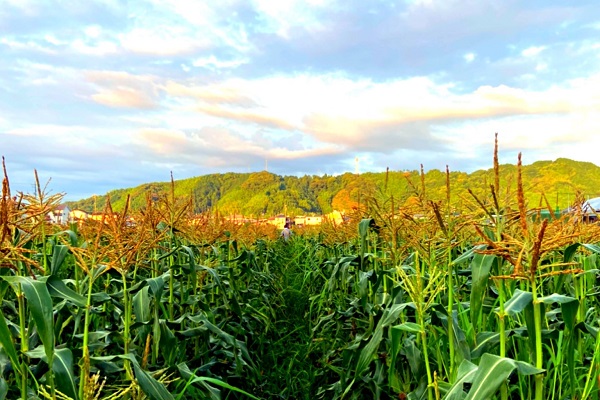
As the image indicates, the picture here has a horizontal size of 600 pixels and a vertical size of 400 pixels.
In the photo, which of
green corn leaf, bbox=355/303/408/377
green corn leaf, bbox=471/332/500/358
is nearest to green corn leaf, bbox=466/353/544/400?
green corn leaf, bbox=471/332/500/358

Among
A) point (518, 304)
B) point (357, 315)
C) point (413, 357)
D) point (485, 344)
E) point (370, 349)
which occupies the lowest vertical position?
point (357, 315)

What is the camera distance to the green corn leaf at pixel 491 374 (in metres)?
1.62

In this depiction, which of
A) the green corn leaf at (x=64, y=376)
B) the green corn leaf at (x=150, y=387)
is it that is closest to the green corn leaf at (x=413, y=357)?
the green corn leaf at (x=150, y=387)

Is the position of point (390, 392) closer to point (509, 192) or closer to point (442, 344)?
point (442, 344)

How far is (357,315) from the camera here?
5008mm

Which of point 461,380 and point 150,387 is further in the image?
point 150,387

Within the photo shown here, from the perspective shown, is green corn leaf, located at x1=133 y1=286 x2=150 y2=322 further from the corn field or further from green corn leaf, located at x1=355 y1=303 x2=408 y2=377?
green corn leaf, located at x1=355 y1=303 x2=408 y2=377

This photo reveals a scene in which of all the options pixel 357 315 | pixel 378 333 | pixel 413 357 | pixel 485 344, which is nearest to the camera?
pixel 485 344

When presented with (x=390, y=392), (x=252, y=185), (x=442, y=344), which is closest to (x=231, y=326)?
(x=390, y=392)

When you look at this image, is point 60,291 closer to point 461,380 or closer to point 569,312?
point 461,380

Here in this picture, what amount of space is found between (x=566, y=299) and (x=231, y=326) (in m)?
3.38

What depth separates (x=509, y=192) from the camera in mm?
2545

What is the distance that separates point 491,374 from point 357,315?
3.41 meters

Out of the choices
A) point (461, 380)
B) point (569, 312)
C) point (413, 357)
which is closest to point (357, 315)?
point (413, 357)
